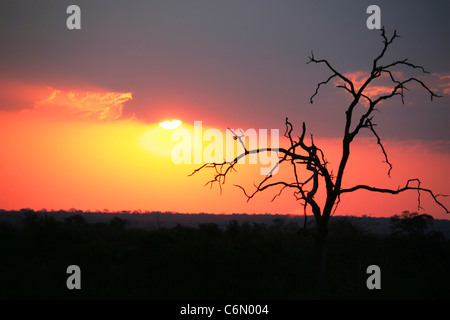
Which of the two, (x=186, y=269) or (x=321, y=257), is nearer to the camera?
(x=321, y=257)

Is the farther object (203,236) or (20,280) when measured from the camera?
(203,236)

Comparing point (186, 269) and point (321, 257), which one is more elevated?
point (321, 257)

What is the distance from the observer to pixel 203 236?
22.1 m

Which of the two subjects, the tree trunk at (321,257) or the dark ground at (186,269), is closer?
the tree trunk at (321,257)

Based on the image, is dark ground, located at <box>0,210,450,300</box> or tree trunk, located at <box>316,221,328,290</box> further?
dark ground, located at <box>0,210,450,300</box>
